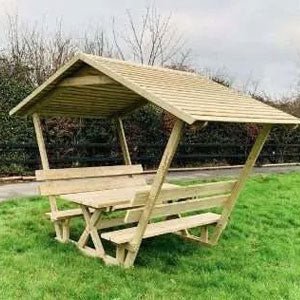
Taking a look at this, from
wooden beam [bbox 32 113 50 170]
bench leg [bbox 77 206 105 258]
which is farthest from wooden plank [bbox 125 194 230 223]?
wooden beam [bbox 32 113 50 170]

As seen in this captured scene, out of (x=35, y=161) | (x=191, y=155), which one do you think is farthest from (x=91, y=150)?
(x=191, y=155)

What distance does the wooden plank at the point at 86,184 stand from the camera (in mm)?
7066

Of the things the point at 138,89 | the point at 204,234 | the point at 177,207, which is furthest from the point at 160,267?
the point at 138,89

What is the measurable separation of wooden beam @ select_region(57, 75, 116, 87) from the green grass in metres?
2.09

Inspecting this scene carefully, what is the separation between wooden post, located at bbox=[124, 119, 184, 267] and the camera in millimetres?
5738

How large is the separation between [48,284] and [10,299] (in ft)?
1.61

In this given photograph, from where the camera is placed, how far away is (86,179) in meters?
7.62

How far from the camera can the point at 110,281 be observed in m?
5.68

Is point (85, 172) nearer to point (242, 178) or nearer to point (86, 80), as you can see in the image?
point (86, 80)

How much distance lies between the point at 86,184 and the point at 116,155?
7.77 m

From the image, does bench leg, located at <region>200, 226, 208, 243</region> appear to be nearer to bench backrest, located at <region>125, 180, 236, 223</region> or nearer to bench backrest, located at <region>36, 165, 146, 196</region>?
bench backrest, located at <region>125, 180, 236, 223</region>

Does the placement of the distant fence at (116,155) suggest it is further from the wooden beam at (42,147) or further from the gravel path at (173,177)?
the wooden beam at (42,147)

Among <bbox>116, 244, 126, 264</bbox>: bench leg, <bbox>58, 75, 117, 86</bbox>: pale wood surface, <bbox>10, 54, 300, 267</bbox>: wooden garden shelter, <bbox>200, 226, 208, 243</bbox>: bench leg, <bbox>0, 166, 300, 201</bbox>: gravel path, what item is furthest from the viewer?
<bbox>0, 166, 300, 201</bbox>: gravel path

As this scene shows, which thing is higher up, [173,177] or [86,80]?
[86,80]
